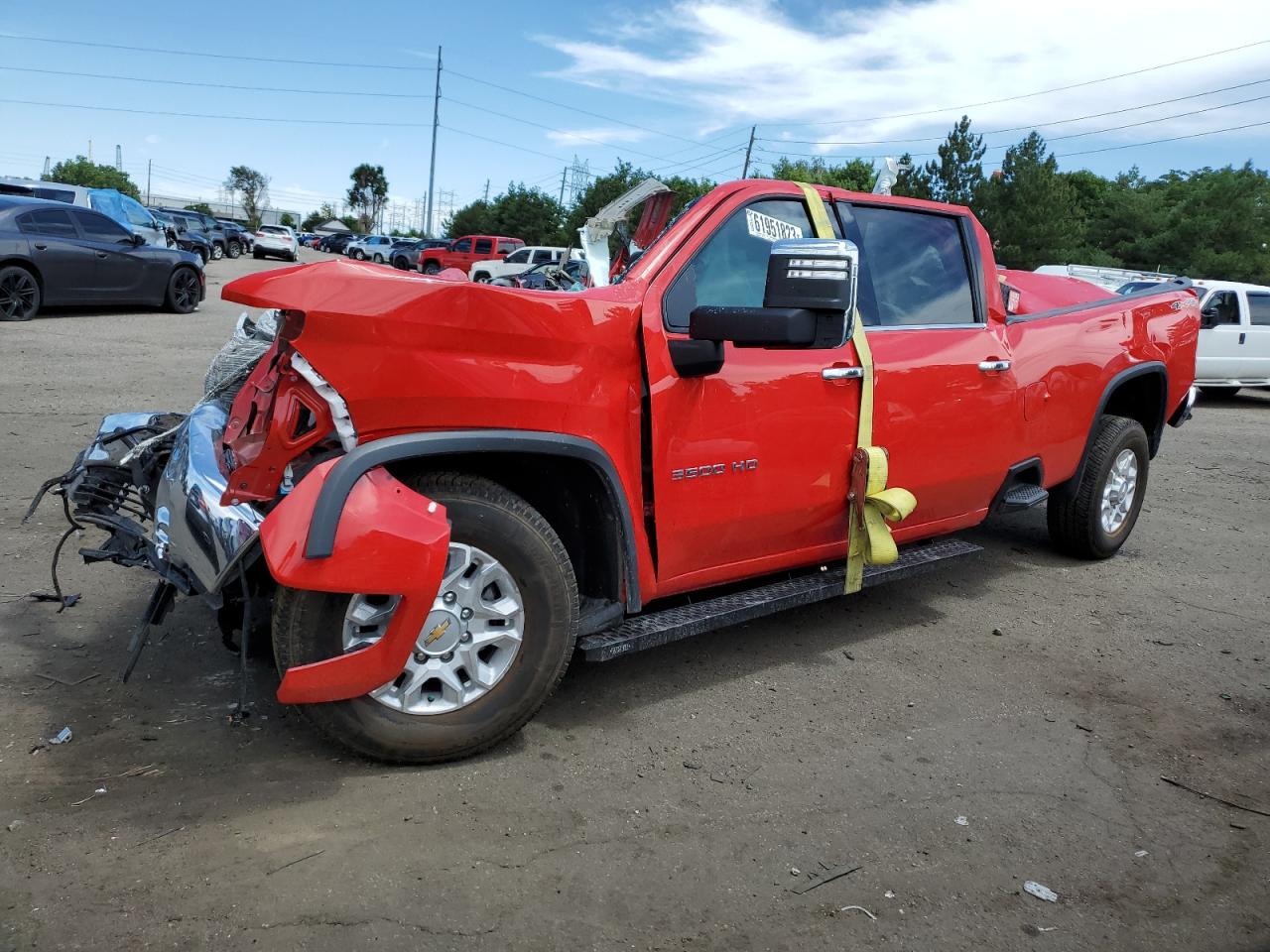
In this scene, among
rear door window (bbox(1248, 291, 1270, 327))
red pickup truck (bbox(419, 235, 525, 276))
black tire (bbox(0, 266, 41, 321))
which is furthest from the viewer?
red pickup truck (bbox(419, 235, 525, 276))

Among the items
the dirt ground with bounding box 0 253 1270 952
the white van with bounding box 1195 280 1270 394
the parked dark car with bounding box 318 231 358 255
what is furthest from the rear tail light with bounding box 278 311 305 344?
the parked dark car with bounding box 318 231 358 255

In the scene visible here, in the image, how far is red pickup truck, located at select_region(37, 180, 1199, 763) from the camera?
2871 millimetres

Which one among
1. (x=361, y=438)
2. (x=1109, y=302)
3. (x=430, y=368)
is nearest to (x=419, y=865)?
(x=361, y=438)

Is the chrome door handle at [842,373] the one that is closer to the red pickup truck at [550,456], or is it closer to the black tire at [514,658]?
the red pickup truck at [550,456]

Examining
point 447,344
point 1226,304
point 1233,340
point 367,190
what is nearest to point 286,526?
point 447,344

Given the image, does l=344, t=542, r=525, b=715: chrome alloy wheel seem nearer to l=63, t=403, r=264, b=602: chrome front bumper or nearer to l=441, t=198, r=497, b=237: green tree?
l=63, t=403, r=264, b=602: chrome front bumper

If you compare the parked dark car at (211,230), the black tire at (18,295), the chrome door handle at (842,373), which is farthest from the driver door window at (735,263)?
the parked dark car at (211,230)

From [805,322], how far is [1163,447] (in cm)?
859

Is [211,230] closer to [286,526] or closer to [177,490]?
[177,490]

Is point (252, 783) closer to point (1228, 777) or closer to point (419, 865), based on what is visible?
point (419, 865)

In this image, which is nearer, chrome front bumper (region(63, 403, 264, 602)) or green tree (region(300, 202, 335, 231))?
chrome front bumper (region(63, 403, 264, 602))

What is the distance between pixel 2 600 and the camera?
14.1 ft

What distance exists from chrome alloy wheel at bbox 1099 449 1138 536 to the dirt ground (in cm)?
96

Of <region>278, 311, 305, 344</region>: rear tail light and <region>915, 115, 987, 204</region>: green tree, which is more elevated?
<region>915, 115, 987, 204</region>: green tree
